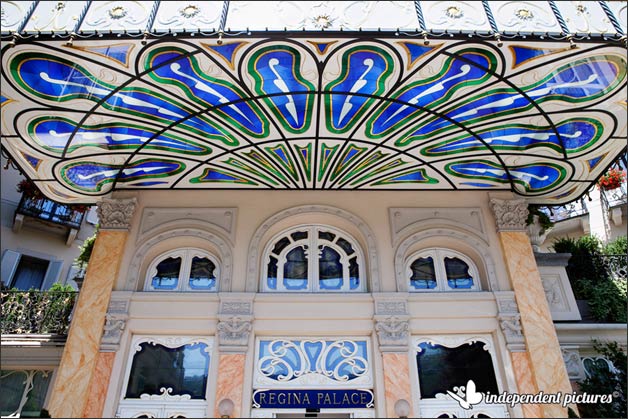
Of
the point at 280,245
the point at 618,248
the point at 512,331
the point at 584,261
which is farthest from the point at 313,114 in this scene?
the point at 618,248

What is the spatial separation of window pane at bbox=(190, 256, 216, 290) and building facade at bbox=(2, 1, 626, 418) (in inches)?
3.4

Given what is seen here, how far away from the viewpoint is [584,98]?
785 cm

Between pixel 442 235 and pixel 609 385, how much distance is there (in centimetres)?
396

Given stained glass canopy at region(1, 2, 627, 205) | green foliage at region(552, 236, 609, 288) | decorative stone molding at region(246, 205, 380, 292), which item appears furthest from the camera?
green foliage at region(552, 236, 609, 288)

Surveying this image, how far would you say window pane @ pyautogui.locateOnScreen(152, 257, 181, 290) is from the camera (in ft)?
32.3

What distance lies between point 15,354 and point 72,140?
451 cm

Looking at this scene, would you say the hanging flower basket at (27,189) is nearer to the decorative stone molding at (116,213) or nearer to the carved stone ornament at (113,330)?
the decorative stone molding at (116,213)

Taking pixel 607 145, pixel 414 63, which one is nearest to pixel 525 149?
pixel 607 145

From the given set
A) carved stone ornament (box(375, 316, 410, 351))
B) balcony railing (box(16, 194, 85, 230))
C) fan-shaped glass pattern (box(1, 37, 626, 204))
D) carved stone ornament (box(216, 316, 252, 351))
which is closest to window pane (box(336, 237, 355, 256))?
fan-shaped glass pattern (box(1, 37, 626, 204))

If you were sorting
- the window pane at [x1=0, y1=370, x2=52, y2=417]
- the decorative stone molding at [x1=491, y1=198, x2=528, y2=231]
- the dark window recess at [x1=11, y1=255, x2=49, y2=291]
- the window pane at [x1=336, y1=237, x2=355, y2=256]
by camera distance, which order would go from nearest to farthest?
the window pane at [x1=0, y1=370, x2=52, y2=417], the decorative stone molding at [x1=491, y1=198, x2=528, y2=231], the window pane at [x1=336, y1=237, x2=355, y2=256], the dark window recess at [x1=11, y1=255, x2=49, y2=291]

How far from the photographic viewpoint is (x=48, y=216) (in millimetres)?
15359

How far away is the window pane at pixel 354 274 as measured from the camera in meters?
9.81

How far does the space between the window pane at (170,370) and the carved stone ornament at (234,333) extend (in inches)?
20.2

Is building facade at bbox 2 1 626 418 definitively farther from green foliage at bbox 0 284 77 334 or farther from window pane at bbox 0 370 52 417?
green foliage at bbox 0 284 77 334
